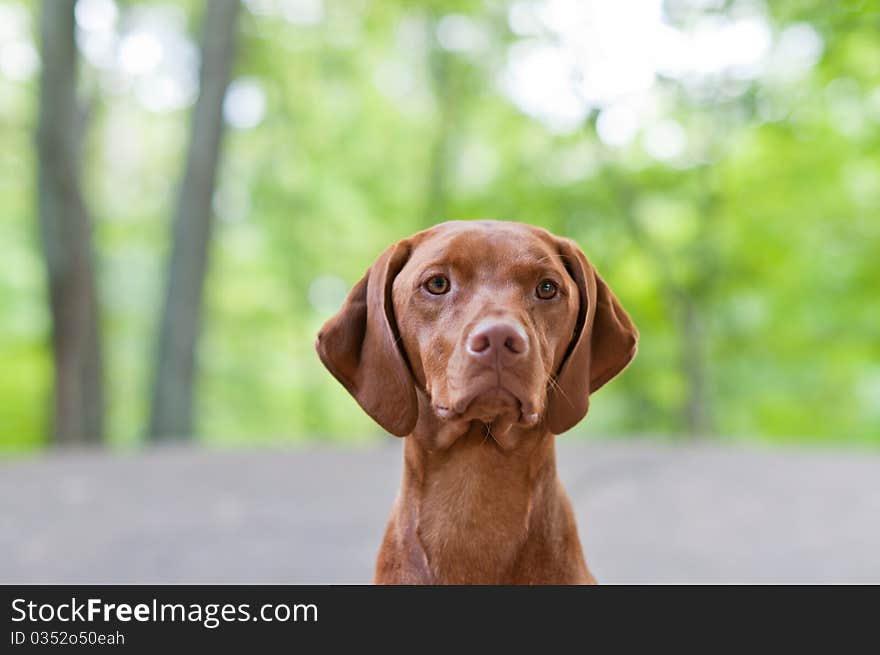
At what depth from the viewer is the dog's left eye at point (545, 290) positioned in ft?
6.76

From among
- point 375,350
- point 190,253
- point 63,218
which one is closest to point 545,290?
point 375,350

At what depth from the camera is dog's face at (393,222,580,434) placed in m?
1.87

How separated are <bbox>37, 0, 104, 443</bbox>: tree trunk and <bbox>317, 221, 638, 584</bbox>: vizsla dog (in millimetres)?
6050

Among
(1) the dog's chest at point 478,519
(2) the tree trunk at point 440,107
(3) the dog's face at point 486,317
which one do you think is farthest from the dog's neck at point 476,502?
(2) the tree trunk at point 440,107

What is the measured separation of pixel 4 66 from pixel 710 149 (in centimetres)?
844

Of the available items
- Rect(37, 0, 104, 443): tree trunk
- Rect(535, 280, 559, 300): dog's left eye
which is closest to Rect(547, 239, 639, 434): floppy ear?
Rect(535, 280, 559, 300): dog's left eye

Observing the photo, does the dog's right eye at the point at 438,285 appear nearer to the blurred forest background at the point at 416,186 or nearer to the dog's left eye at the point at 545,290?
the dog's left eye at the point at 545,290

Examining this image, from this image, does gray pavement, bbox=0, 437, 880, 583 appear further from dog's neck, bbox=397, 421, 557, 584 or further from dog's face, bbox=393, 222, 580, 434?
dog's face, bbox=393, 222, 580, 434

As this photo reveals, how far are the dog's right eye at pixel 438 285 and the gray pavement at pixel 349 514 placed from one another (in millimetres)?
1867

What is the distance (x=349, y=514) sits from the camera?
4484 millimetres

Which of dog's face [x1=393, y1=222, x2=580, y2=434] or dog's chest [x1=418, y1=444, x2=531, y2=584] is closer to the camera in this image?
dog's face [x1=393, y1=222, x2=580, y2=434]

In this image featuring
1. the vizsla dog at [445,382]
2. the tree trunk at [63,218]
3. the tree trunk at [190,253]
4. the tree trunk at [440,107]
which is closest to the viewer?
the vizsla dog at [445,382]

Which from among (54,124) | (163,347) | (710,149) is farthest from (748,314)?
(54,124)

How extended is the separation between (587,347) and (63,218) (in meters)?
6.40
